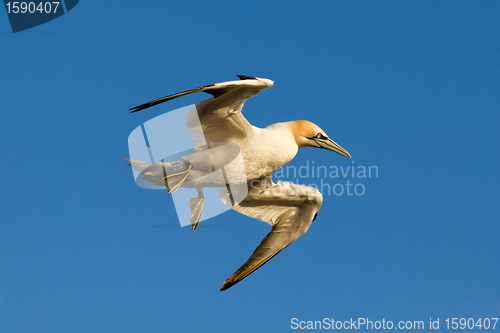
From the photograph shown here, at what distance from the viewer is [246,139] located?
8.49 meters

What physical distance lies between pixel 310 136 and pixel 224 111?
2.04m

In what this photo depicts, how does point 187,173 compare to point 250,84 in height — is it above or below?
below

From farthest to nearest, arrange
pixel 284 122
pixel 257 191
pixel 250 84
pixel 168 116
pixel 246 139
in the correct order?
1. pixel 257 191
2. pixel 284 122
3. pixel 246 139
4. pixel 168 116
5. pixel 250 84

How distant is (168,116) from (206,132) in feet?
2.45

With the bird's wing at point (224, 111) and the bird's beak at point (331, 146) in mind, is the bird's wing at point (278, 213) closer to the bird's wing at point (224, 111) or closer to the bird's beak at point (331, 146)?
the bird's beak at point (331, 146)

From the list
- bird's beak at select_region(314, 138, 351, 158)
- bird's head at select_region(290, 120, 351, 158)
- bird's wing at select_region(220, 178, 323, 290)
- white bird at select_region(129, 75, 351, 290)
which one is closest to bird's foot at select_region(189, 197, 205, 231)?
white bird at select_region(129, 75, 351, 290)

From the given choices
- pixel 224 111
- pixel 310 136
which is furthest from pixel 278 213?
pixel 224 111

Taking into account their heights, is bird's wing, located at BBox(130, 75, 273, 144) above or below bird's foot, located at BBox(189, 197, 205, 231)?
above

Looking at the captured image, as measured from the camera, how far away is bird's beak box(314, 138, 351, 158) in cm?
941

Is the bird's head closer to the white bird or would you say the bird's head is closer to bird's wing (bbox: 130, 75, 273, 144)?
the white bird

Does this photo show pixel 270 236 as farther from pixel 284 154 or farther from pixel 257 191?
pixel 284 154

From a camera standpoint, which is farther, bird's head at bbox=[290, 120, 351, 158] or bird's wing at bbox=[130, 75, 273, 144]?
bird's head at bbox=[290, 120, 351, 158]

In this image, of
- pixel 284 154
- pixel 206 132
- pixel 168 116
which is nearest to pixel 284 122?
pixel 284 154

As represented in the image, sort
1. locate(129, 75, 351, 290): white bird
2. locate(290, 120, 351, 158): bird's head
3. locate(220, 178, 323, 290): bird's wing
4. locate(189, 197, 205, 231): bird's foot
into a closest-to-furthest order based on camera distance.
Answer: locate(129, 75, 351, 290): white bird
locate(290, 120, 351, 158): bird's head
locate(189, 197, 205, 231): bird's foot
locate(220, 178, 323, 290): bird's wing
